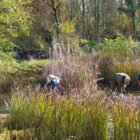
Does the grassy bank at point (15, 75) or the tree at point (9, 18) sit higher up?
the tree at point (9, 18)

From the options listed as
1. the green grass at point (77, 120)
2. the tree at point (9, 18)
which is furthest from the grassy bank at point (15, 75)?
the green grass at point (77, 120)

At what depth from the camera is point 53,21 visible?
12.5 m

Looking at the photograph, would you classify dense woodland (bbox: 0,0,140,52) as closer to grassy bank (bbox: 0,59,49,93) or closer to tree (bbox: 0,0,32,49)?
tree (bbox: 0,0,32,49)

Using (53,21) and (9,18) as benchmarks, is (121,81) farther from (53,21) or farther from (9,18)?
(53,21)

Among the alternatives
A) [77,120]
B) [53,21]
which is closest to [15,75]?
[77,120]

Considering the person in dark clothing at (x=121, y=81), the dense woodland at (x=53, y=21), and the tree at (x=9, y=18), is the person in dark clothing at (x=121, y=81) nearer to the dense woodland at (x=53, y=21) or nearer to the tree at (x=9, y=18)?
the dense woodland at (x=53, y=21)

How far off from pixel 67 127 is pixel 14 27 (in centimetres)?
400

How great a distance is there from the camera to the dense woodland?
512 centimetres

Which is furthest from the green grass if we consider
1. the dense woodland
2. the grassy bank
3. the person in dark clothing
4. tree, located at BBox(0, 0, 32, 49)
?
tree, located at BBox(0, 0, 32, 49)

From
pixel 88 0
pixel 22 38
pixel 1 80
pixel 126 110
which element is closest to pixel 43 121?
pixel 126 110

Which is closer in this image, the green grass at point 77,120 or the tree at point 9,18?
the green grass at point 77,120

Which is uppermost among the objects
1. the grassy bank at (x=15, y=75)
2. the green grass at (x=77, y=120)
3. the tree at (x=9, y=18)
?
the tree at (x=9, y=18)

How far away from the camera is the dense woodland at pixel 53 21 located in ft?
16.8

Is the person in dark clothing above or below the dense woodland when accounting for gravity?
below
